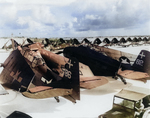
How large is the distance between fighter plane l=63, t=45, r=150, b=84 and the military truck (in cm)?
16

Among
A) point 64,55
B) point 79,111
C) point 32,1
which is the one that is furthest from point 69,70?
point 32,1

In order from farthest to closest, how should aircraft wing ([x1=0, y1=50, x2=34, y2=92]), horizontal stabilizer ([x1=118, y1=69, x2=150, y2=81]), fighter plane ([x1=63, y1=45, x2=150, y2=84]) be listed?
horizontal stabilizer ([x1=118, y1=69, x2=150, y2=81]) → fighter plane ([x1=63, y1=45, x2=150, y2=84]) → aircraft wing ([x1=0, y1=50, x2=34, y2=92])

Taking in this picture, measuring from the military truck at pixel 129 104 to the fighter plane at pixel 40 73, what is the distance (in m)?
0.51

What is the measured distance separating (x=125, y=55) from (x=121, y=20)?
1.33 feet

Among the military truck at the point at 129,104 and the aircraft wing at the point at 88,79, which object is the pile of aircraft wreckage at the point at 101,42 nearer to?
the aircraft wing at the point at 88,79

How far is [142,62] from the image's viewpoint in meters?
1.99

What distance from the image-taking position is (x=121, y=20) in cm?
190

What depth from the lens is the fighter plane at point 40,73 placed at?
1.71m

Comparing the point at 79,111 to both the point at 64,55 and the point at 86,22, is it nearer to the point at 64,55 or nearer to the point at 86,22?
the point at 64,55

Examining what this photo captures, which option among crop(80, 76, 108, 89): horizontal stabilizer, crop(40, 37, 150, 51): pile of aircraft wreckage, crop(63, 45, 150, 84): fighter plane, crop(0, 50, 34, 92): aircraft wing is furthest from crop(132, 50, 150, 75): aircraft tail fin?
crop(0, 50, 34, 92): aircraft wing

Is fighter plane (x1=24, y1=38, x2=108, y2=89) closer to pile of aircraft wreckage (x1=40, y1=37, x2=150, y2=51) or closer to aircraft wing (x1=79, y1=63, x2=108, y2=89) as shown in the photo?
aircraft wing (x1=79, y1=63, x2=108, y2=89)

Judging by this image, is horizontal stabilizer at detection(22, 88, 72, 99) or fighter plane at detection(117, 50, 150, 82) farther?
fighter plane at detection(117, 50, 150, 82)

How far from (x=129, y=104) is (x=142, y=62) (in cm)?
52

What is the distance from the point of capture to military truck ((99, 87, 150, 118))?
6.29ft
